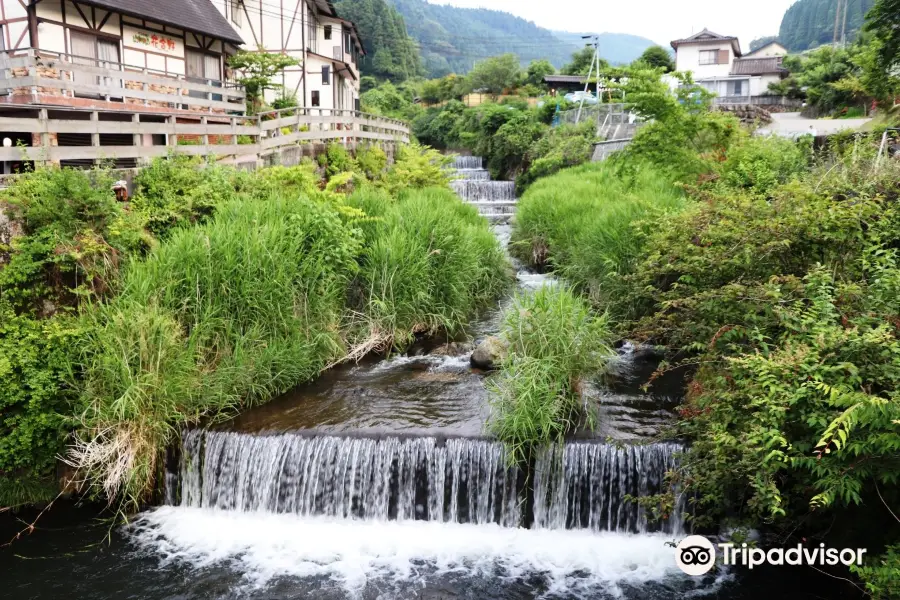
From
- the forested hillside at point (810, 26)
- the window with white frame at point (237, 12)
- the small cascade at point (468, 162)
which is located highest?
the forested hillside at point (810, 26)

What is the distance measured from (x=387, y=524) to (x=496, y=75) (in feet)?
171

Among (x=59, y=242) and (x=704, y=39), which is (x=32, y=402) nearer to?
(x=59, y=242)

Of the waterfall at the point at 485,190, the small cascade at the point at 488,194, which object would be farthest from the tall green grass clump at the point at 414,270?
the waterfall at the point at 485,190

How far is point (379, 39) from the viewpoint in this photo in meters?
78.1

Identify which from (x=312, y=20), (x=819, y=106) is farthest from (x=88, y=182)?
(x=819, y=106)

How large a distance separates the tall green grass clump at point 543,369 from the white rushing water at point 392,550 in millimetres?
1096

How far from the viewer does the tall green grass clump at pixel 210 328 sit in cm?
848

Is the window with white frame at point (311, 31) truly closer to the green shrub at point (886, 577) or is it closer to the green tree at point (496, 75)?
the green tree at point (496, 75)

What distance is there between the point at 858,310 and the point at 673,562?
3.29m

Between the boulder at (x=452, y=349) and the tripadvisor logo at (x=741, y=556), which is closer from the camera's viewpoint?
the tripadvisor logo at (x=741, y=556)

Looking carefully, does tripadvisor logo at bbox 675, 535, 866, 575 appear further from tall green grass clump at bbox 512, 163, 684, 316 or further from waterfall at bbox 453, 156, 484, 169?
waterfall at bbox 453, 156, 484, 169

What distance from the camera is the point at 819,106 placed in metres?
40.2

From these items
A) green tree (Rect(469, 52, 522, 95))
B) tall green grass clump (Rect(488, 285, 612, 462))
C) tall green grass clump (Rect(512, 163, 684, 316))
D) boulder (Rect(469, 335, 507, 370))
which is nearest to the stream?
tall green grass clump (Rect(488, 285, 612, 462))

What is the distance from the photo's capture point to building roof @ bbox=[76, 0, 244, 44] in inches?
817
